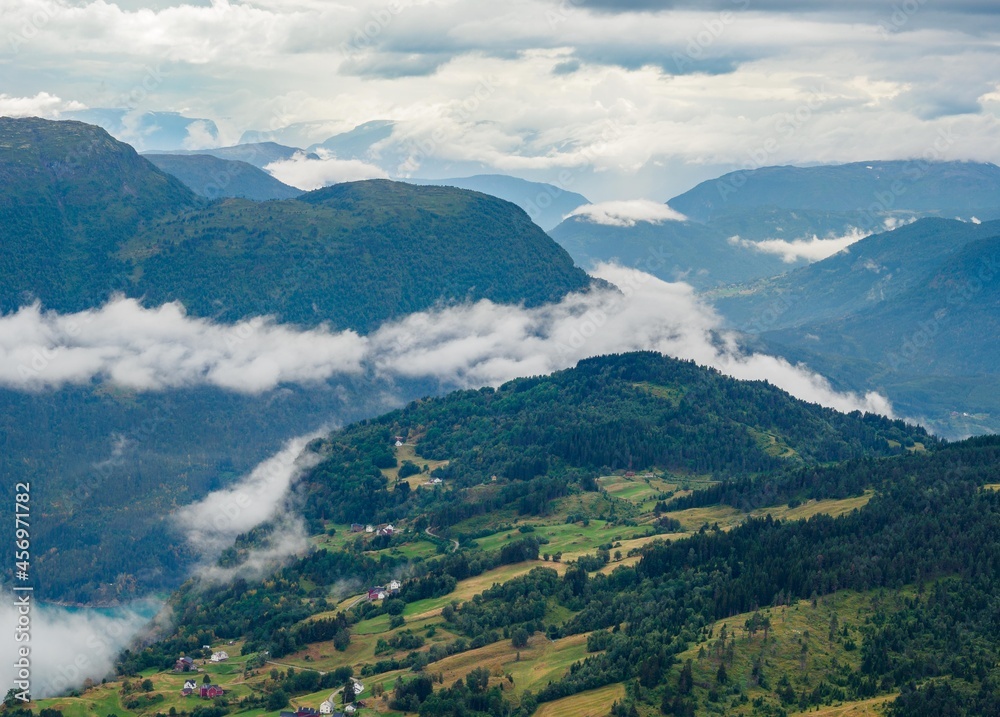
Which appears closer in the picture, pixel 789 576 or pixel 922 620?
pixel 922 620

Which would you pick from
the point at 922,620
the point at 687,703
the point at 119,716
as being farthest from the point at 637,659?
the point at 119,716

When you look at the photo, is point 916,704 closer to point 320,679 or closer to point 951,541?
point 951,541

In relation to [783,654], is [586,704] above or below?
below

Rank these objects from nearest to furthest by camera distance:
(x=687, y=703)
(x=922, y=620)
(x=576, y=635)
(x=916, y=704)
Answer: (x=916, y=704)
(x=687, y=703)
(x=922, y=620)
(x=576, y=635)

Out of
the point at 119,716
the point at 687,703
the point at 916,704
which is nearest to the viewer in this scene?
the point at 916,704

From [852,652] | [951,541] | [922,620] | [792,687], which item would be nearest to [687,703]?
[792,687]

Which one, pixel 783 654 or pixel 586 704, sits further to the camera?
pixel 783 654

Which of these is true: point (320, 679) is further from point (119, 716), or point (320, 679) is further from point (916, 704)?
point (916, 704)
